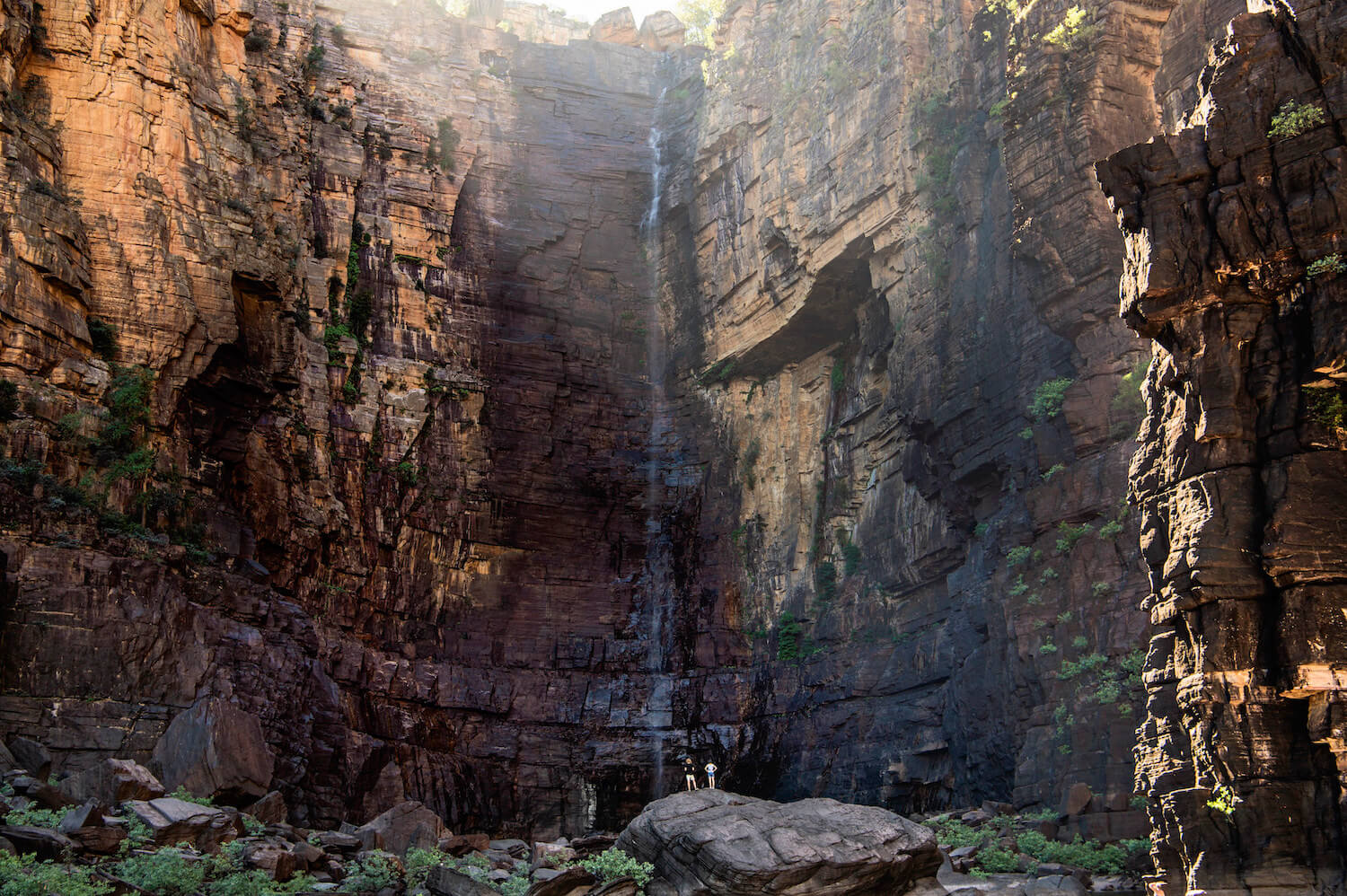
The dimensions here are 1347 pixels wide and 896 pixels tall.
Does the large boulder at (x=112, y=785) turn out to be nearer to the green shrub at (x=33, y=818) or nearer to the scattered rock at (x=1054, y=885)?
the green shrub at (x=33, y=818)

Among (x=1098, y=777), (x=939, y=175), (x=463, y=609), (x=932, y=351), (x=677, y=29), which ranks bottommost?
(x=1098, y=777)

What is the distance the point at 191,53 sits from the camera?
29.0m

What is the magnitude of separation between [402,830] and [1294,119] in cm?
1645

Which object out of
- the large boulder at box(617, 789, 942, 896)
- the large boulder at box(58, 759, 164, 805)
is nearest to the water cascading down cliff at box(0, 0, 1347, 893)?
the large boulder at box(58, 759, 164, 805)

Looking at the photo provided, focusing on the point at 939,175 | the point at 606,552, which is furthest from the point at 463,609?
the point at 939,175

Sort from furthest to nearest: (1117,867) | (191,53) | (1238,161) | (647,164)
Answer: (647,164)
(191,53)
(1117,867)
(1238,161)

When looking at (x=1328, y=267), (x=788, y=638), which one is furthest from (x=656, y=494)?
→ (x=1328, y=267)

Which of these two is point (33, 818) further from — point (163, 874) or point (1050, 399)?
point (1050, 399)

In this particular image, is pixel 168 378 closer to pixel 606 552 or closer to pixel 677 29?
pixel 606 552

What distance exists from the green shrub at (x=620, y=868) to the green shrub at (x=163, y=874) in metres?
4.99

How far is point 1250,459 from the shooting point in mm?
14312

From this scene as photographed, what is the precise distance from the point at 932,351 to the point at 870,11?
1136 cm

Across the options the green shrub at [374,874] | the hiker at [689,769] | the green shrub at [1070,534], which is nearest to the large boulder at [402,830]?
the green shrub at [374,874]

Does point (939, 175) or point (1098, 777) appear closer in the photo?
point (1098, 777)
